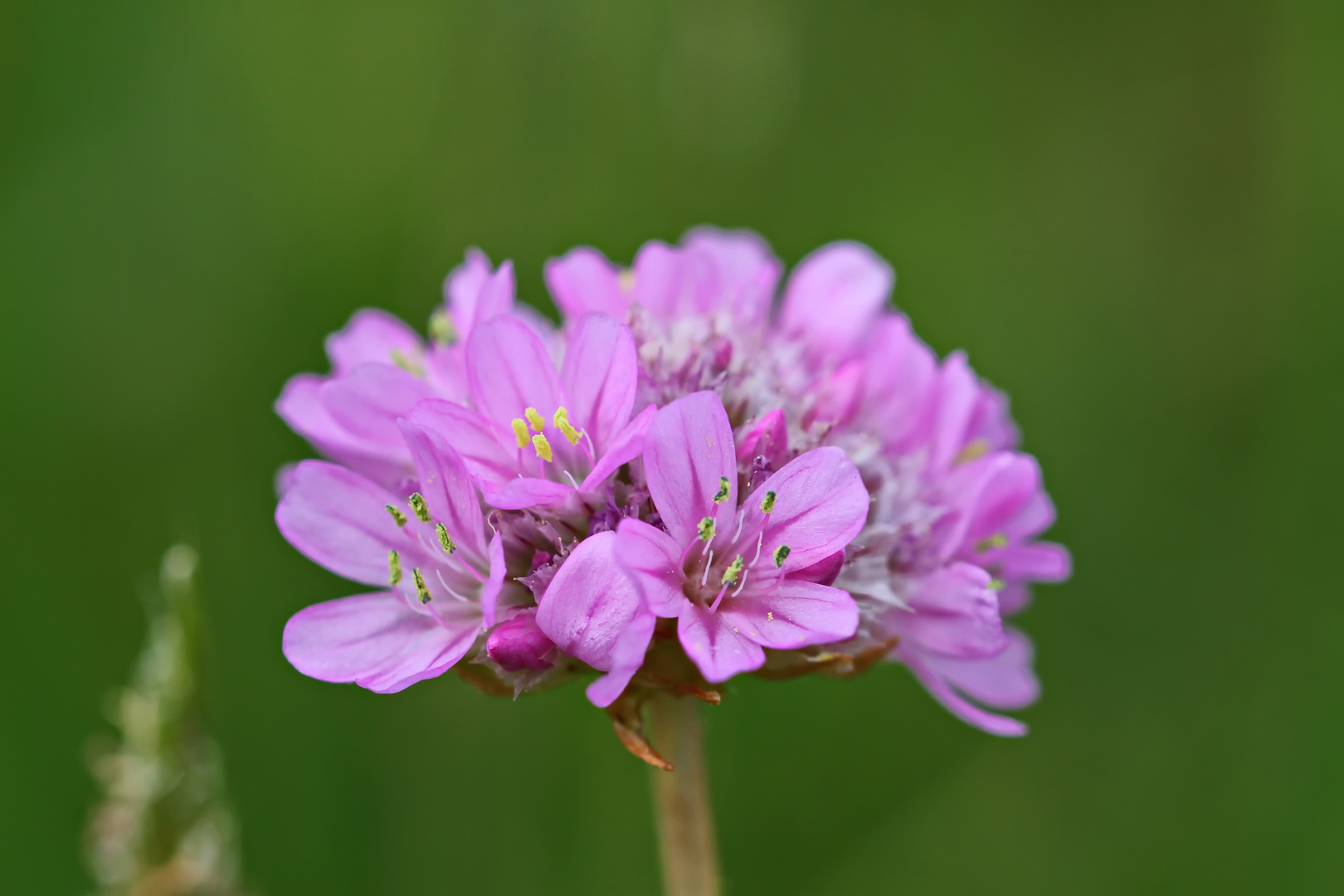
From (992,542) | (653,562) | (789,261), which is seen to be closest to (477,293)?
(653,562)

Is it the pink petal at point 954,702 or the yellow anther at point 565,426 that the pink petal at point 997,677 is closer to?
the pink petal at point 954,702

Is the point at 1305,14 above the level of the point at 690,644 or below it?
above

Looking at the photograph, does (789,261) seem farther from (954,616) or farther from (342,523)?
(342,523)

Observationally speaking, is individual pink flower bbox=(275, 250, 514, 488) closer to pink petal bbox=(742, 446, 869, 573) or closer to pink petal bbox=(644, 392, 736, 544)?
pink petal bbox=(644, 392, 736, 544)

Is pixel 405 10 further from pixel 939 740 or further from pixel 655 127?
pixel 939 740

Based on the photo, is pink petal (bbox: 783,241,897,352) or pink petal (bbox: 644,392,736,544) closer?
pink petal (bbox: 644,392,736,544)

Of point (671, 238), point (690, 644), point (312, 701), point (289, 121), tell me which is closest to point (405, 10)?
point (289, 121)

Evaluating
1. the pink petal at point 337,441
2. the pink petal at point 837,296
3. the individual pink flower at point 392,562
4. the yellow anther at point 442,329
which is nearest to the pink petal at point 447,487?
the individual pink flower at point 392,562

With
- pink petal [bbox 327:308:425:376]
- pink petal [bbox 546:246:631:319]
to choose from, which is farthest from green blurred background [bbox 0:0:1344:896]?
pink petal [bbox 327:308:425:376]
